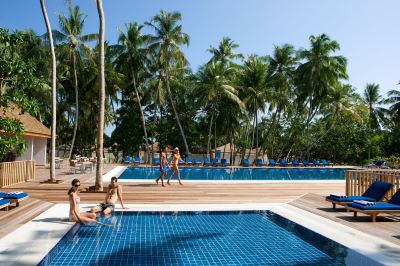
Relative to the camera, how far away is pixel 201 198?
445 inches

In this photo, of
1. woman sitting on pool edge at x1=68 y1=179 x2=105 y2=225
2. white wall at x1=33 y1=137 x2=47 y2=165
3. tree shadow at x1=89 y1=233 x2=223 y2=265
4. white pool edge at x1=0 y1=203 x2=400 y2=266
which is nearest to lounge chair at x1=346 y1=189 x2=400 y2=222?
white pool edge at x1=0 y1=203 x2=400 y2=266

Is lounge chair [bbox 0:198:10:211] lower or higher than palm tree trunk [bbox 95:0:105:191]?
lower

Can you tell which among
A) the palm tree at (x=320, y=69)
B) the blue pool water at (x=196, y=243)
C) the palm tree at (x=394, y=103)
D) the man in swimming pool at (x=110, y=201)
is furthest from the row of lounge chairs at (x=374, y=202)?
the palm tree at (x=394, y=103)

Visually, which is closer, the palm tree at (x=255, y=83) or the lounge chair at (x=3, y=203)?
the lounge chair at (x=3, y=203)

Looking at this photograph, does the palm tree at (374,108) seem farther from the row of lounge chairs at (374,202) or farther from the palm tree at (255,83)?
the row of lounge chairs at (374,202)

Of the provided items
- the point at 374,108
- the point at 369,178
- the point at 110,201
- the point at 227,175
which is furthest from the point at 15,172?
the point at 374,108

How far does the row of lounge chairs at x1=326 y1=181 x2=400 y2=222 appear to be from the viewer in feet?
25.9

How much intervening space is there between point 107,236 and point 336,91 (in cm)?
3392

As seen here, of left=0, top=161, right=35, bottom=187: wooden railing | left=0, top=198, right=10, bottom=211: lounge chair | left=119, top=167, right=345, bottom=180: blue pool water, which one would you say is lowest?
left=119, top=167, right=345, bottom=180: blue pool water

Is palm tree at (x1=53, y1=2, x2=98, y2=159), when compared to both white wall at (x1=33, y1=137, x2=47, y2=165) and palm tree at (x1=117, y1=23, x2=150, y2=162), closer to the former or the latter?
palm tree at (x1=117, y1=23, x2=150, y2=162)

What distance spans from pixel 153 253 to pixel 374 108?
1910 inches

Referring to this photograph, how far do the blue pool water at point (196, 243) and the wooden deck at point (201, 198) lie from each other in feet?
4.08

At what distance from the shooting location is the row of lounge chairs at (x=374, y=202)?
7891 mm

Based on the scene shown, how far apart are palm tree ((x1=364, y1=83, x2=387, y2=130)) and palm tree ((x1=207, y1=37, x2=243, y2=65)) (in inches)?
820
